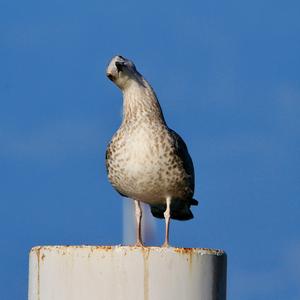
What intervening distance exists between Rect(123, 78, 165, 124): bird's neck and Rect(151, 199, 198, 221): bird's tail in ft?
3.43

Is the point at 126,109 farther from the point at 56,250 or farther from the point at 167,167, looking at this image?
the point at 56,250

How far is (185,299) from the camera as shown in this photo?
328 inches

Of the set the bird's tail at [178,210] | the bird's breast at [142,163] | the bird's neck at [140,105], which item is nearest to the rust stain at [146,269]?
the bird's breast at [142,163]

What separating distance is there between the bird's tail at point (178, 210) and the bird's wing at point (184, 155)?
10.4 inches

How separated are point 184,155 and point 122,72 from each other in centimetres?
125

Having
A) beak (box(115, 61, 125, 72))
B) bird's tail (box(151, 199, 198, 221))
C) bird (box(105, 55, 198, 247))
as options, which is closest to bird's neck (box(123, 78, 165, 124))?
bird (box(105, 55, 198, 247))

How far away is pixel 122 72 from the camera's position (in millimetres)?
10273

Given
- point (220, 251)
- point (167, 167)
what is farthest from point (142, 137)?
point (220, 251)

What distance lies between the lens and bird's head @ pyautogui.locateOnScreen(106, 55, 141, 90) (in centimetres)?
1014

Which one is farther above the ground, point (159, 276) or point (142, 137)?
point (142, 137)

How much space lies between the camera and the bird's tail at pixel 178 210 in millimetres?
11125

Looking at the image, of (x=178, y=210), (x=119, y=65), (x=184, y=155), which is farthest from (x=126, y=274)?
(x=178, y=210)

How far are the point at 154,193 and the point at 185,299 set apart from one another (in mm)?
2381

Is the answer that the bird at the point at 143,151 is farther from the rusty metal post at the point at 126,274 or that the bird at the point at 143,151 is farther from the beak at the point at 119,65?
the rusty metal post at the point at 126,274
